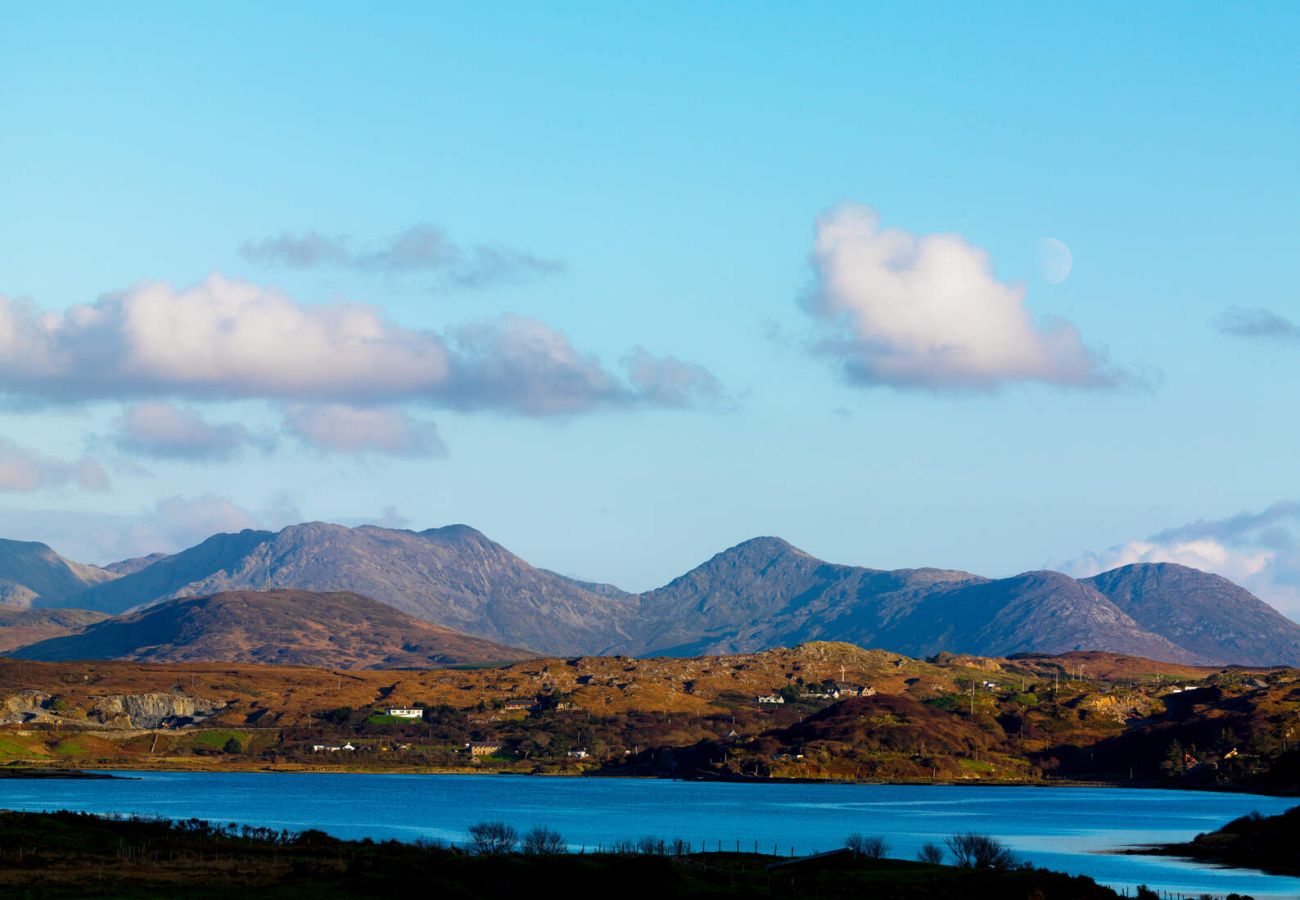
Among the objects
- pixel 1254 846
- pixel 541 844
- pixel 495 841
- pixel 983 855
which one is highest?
pixel 541 844

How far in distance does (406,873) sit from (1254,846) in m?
106

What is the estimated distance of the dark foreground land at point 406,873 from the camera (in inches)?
3999

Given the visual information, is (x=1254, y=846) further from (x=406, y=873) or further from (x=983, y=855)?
(x=406, y=873)

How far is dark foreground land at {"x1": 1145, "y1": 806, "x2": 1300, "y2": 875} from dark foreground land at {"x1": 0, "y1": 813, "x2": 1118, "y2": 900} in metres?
51.4

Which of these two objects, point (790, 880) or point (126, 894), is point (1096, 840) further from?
point (126, 894)

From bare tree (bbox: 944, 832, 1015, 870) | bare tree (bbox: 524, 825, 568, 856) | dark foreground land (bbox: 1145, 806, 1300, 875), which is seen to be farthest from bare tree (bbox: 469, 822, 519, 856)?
dark foreground land (bbox: 1145, 806, 1300, 875)

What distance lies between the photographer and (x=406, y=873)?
10781 cm

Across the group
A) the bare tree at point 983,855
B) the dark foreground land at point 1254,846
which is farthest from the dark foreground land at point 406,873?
the dark foreground land at point 1254,846

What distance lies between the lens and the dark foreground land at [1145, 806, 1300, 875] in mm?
162375

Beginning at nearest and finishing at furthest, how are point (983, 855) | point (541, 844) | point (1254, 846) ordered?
1. point (541, 844)
2. point (983, 855)
3. point (1254, 846)

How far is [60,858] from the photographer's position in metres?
113

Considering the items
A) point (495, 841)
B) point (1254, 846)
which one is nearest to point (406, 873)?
point (495, 841)

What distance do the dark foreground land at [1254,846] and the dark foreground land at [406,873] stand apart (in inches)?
2025

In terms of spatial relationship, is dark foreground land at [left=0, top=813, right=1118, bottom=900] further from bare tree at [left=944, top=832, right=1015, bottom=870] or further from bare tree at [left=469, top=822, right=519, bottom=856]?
bare tree at [left=469, top=822, right=519, bottom=856]
